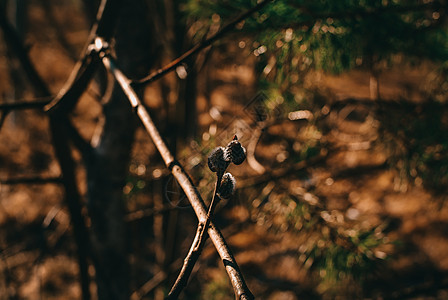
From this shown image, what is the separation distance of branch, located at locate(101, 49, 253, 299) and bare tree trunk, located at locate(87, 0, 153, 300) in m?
0.34

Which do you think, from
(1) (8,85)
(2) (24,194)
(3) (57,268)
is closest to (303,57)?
(3) (57,268)

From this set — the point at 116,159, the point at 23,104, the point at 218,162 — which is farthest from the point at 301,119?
the point at 218,162

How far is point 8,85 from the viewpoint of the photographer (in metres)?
4.41

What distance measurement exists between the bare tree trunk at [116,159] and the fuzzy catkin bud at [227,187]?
675mm

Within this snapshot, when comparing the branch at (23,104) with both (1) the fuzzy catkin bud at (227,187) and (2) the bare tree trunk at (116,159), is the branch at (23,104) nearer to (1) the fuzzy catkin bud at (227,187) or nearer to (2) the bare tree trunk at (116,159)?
(2) the bare tree trunk at (116,159)

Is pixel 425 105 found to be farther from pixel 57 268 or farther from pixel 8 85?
pixel 8 85

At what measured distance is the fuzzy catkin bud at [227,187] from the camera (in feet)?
1.02

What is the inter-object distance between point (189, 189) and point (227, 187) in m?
0.06

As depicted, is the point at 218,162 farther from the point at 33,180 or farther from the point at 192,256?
the point at 33,180

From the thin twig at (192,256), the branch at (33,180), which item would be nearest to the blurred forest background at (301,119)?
the branch at (33,180)

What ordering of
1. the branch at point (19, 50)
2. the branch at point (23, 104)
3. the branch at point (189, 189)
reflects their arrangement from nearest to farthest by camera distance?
the branch at point (189, 189) → the branch at point (23, 104) → the branch at point (19, 50)

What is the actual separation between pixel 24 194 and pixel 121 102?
2.89 m

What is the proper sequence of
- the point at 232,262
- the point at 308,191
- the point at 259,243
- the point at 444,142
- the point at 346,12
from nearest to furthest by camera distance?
the point at 232,262, the point at 346,12, the point at 444,142, the point at 308,191, the point at 259,243

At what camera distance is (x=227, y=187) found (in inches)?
12.4
